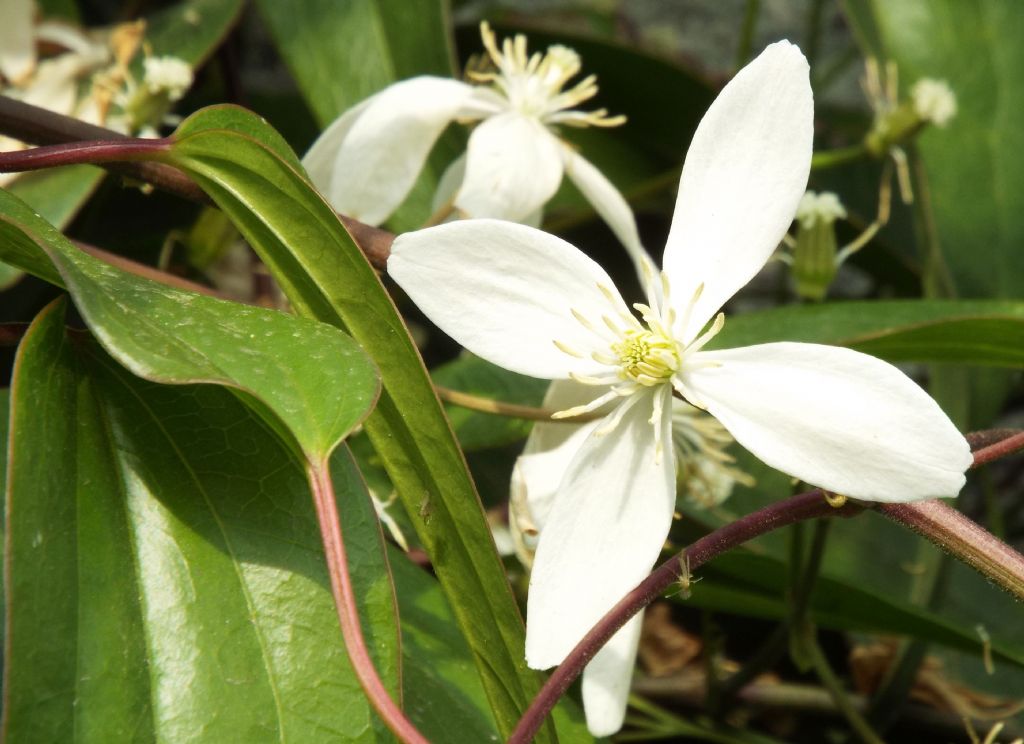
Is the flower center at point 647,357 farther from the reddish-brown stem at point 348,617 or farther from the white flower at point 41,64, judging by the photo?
the white flower at point 41,64

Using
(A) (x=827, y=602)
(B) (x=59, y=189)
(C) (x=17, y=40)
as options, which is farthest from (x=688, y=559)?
(C) (x=17, y=40)

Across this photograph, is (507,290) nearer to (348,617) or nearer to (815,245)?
(348,617)

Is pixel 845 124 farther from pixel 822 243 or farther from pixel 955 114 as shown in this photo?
pixel 822 243

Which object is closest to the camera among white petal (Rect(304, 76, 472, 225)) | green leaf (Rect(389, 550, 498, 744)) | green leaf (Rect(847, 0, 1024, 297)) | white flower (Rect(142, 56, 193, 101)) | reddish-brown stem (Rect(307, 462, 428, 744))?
reddish-brown stem (Rect(307, 462, 428, 744))

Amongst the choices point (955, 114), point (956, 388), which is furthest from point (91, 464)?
point (955, 114)

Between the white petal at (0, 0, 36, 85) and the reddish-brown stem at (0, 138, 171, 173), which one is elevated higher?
the white petal at (0, 0, 36, 85)

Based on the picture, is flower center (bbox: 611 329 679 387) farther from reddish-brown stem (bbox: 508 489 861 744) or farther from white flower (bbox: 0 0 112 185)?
white flower (bbox: 0 0 112 185)

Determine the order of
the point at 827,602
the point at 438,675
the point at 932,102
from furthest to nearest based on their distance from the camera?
1. the point at 932,102
2. the point at 827,602
3. the point at 438,675

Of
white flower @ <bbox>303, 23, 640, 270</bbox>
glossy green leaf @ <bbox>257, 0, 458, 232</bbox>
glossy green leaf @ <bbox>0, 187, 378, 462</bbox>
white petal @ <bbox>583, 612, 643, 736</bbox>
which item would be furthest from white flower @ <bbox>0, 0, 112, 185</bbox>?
white petal @ <bbox>583, 612, 643, 736</bbox>
